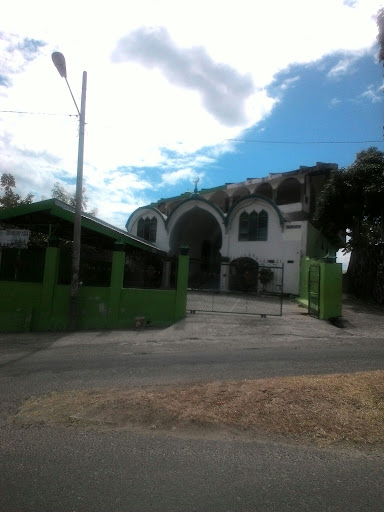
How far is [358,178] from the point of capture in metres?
22.2

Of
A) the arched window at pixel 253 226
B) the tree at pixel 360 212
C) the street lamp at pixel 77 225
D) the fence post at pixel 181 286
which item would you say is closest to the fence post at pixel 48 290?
the street lamp at pixel 77 225

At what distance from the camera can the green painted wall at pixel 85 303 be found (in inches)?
478

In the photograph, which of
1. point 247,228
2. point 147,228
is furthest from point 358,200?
point 147,228

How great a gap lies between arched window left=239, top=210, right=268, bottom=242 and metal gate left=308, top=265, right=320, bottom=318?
7792mm

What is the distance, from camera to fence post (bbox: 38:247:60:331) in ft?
39.7

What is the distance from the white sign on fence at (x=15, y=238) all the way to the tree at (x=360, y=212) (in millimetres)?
16820

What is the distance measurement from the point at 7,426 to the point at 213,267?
23.8 m

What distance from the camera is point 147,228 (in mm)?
29734

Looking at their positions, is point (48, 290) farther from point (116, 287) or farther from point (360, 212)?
point (360, 212)

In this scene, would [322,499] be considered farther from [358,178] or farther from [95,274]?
[358,178]

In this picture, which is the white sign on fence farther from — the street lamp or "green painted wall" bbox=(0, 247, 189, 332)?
the street lamp

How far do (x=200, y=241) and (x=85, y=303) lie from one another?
19197 millimetres

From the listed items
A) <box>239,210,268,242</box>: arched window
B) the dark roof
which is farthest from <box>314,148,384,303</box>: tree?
the dark roof

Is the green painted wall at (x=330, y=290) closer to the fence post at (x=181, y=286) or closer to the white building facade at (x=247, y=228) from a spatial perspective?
the fence post at (x=181, y=286)
